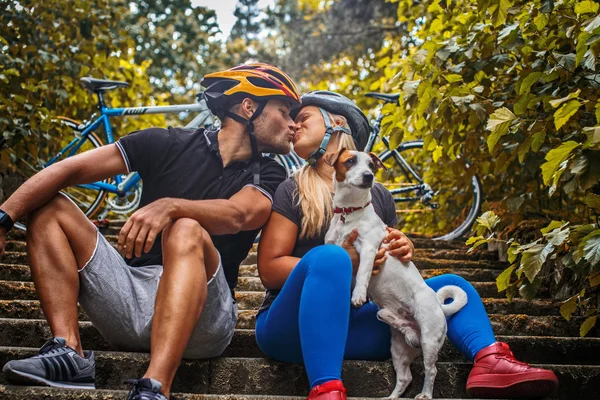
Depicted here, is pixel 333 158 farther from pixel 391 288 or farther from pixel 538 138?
pixel 538 138

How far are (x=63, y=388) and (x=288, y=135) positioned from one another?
1272 millimetres

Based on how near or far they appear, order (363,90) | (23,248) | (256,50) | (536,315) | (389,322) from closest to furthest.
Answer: (389,322) < (536,315) < (23,248) < (363,90) < (256,50)

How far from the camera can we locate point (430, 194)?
19.4 ft

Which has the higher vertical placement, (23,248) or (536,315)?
(23,248)

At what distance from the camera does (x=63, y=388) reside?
6.88 ft

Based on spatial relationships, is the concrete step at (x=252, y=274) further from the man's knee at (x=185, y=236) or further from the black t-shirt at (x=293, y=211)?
the man's knee at (x=185, y=236)

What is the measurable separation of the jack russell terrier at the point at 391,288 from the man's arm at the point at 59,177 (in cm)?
84

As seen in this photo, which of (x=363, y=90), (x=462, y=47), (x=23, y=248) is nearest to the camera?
(x=462, y=47)

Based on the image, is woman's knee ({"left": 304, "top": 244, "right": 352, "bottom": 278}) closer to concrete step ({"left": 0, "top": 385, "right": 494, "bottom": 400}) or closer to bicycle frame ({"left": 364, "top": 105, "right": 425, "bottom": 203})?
concrete step ({"left": 0, "top": 385, "right": 494, "bottom": 400})

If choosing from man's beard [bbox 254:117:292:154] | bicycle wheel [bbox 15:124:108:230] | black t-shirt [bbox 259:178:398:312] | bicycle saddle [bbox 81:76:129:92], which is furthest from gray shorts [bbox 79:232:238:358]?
bicycle saddle [bbox 81:76:129:92]

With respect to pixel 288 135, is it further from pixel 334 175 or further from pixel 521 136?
pixel 521 136

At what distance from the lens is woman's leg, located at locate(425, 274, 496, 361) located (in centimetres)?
Answer: 245

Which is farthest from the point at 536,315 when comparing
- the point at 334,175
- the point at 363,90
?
the point at 363,90

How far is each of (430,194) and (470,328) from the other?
3.51 metres
